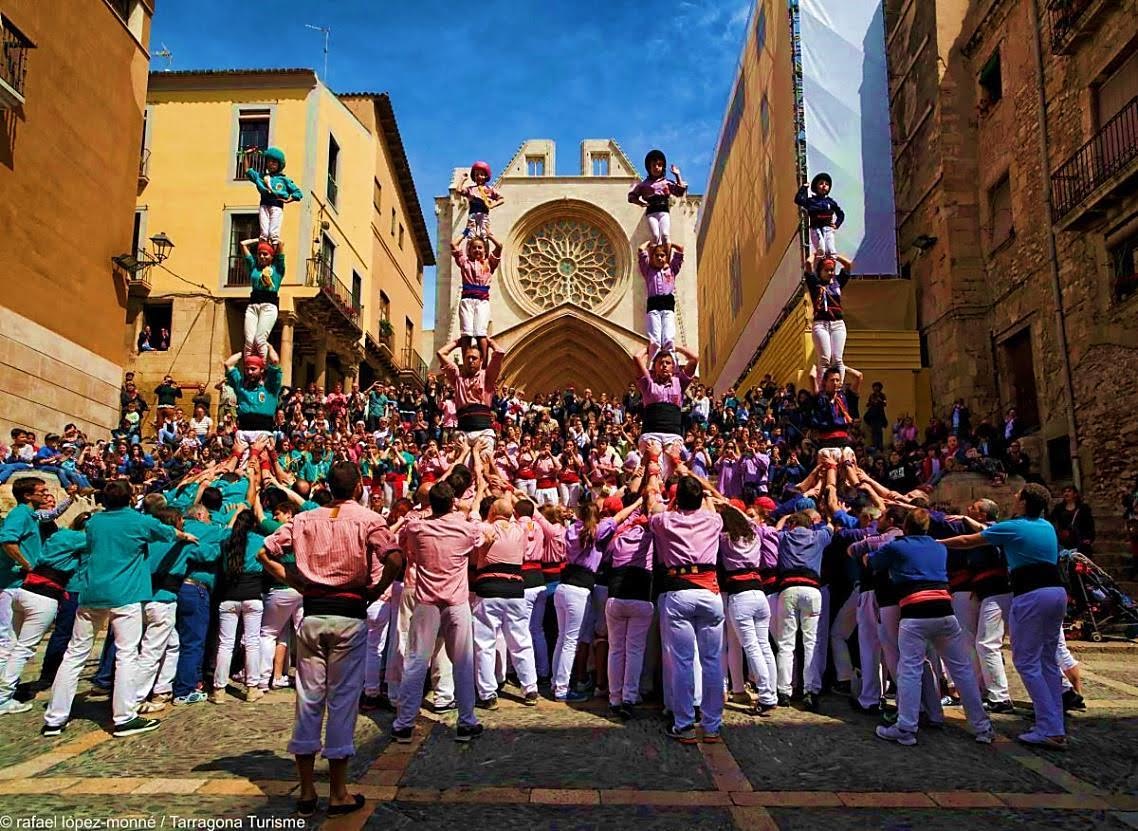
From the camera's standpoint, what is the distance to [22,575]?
6.77 meters

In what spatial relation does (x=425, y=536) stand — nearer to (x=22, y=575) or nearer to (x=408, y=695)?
(x=408, y=695)

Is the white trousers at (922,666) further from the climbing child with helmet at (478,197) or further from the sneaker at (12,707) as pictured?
the sneaker at (12,707)

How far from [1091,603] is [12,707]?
11527 millimetres

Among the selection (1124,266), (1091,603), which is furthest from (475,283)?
(1124,266)

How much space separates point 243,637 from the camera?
7.18m

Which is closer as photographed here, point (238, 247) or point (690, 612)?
point (690, 612)

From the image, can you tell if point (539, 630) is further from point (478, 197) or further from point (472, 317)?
point (478, 197)

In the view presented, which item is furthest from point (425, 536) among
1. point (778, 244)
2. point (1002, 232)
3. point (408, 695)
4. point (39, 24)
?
point (778, 244)

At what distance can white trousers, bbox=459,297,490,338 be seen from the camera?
934 centimetres

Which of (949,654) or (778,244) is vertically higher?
(778,244)

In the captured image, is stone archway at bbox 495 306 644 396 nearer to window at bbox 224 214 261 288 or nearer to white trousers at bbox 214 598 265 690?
window at bbox 224 214 261 288

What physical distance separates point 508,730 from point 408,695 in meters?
0.85

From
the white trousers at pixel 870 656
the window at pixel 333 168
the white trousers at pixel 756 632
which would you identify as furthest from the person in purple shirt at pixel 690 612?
the window at pixel 333 168

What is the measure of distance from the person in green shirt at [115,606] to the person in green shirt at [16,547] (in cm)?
88
